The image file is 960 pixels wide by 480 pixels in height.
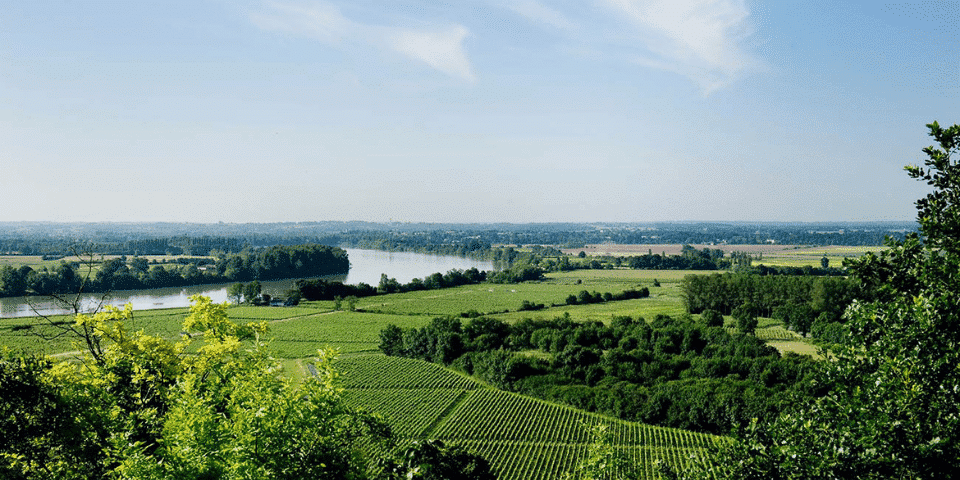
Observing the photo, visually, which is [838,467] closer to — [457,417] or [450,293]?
[457,417]

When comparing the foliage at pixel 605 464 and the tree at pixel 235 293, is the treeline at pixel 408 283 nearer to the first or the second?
the tree at pixel 235 293

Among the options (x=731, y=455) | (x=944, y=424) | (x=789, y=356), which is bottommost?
(x=789, y=356)

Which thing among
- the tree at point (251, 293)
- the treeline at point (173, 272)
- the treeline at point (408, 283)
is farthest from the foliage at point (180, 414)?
the tree at point (251, 293)

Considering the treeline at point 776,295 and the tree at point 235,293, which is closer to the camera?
the treeline at point 776,295

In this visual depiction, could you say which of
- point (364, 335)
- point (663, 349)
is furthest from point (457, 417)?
point (364, 335)

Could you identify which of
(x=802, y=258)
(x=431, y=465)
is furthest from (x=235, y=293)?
(x=802, y=258)

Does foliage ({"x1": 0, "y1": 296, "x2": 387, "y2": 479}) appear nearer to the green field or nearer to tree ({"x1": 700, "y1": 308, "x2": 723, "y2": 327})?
tree ({"x1": 700, "y1": 308, "x2": 723, "y2": 327})
